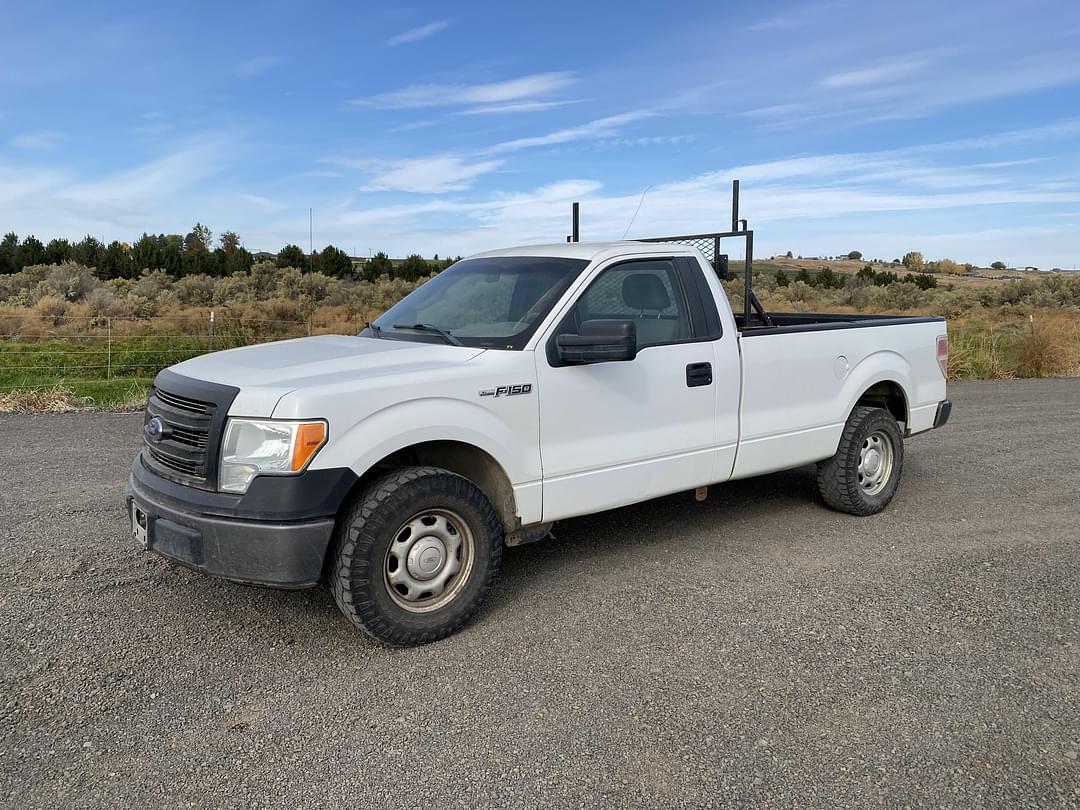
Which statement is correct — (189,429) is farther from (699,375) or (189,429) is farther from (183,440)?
(699,375)

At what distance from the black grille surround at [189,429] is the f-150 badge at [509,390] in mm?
1162

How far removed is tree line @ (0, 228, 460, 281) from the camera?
35875 mm

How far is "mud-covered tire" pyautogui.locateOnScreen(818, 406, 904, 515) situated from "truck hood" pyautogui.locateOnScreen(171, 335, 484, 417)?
10.1 ft

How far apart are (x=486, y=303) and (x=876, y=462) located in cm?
329

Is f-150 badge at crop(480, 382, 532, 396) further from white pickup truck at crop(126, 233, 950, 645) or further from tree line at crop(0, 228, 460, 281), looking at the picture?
tree line at crop(0, 228, 460, 281)

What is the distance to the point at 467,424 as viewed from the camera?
426cm

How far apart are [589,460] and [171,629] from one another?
7.44 feet

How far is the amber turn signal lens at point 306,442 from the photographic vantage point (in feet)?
12.4

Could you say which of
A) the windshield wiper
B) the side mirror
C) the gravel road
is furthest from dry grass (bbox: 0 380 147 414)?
the side mirror

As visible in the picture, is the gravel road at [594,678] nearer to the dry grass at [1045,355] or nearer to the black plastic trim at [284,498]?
the black plastic trim at [284,498]

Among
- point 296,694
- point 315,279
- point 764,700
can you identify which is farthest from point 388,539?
point 315,279

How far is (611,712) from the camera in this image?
3.58 meters

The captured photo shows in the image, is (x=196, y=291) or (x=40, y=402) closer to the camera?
(x=40, y=402)

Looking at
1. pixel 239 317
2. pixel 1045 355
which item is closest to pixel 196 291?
pixel 239 317
